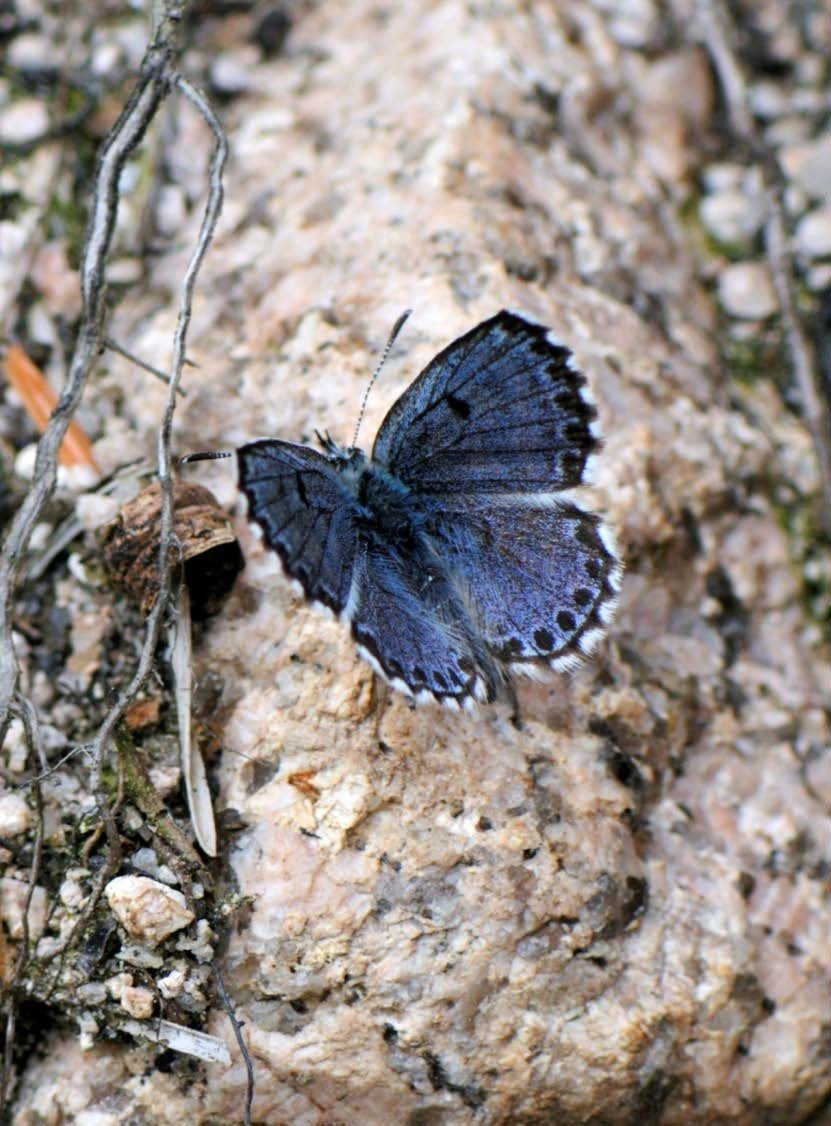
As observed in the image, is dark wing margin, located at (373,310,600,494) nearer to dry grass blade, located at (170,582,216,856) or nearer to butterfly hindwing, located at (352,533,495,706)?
butterfly hindwing, located at (352,533,495,706)

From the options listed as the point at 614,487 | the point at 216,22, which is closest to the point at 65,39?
the point at 216,22

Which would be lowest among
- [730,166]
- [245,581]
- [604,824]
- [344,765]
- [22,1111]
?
[22,1111]

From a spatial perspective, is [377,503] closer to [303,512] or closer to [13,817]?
[303,512]

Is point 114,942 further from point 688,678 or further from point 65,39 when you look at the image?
point 65,39

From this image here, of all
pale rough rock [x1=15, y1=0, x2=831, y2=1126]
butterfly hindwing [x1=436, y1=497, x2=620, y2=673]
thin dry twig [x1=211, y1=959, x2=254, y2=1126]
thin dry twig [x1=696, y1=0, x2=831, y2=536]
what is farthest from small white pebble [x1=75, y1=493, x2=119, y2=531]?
thin dry twig [x1=696, y1=0, x2=831, y2=536]

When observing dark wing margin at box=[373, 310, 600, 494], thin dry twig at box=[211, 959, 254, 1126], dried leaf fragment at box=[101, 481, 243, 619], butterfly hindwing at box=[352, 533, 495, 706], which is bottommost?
thin dry twig at box=[211, 959, 254, 1126]

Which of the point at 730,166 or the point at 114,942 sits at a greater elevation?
the point at 730,166

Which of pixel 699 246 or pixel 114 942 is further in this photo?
pixel 699 246
